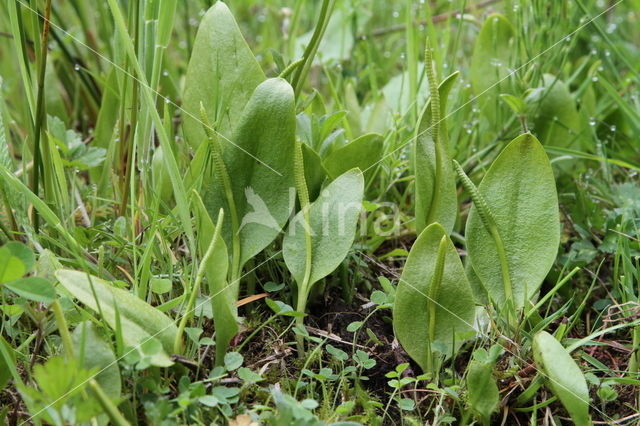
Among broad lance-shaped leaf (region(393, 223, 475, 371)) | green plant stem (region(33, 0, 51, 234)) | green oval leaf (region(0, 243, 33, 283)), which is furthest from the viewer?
green plant stem (region(33, 0, 51, 234))

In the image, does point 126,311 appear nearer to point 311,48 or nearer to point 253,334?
point 253,334

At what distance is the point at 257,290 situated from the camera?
116 centimetres

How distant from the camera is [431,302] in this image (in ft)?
3.23

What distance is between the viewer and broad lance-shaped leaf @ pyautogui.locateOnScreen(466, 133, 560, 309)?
41.7 inches

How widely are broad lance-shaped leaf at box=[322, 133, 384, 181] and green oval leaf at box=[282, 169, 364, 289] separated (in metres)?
0.11

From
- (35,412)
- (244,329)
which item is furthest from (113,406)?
(244,329)

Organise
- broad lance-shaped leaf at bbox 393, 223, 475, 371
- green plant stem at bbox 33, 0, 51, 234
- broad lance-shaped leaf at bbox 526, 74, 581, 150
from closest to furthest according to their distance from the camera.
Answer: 1. broad lance-shaped leaf at bbox 393, 223, 475, 371
2. green plant stem at bbox 33, 0, 51, 234
3. broad lance-shaped leaf at bbox 526, 74, 581, 150

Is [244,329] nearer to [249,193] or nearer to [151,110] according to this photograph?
[249,193]

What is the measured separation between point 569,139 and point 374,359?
761 millimetres

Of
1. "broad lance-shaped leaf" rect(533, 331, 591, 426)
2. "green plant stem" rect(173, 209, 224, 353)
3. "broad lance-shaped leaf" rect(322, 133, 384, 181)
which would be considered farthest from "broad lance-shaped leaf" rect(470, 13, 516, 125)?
"green plant stem" rect(173, 209, 224, 353)

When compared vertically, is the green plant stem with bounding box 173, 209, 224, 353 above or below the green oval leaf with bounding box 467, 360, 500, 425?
above

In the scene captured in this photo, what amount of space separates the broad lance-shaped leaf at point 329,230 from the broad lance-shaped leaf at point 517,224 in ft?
0.64

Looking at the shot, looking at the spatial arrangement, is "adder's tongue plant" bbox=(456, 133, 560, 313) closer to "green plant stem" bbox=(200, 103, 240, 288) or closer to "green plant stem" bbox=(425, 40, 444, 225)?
"green plant stem" bbox=(425, 40, 444, 225)

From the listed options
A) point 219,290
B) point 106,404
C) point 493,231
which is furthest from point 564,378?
point 106,404
